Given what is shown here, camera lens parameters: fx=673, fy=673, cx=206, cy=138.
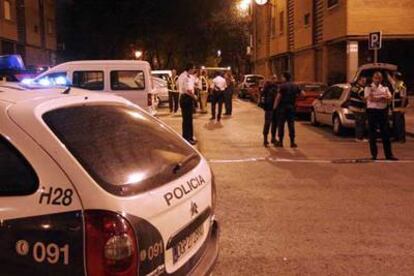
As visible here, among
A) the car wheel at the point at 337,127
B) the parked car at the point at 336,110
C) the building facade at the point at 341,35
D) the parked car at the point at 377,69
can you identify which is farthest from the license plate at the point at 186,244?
the building facade at the point at 341,35

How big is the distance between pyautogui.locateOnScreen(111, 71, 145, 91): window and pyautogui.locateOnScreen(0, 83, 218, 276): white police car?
11695mm

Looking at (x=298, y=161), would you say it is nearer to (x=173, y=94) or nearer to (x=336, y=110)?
(x=336, y=110)

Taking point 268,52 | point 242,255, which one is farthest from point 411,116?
point 268,52

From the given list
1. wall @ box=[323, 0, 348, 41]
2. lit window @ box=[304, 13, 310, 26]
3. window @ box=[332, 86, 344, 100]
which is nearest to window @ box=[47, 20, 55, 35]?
lit window @ box=[304, 13, 310, 26]

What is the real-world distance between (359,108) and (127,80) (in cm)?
550

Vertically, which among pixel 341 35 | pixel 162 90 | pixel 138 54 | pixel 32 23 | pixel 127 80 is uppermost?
pixel 32 23

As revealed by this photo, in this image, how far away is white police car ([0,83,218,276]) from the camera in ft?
10.2

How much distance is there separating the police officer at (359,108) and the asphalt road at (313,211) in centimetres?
109

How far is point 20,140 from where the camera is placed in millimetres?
3297

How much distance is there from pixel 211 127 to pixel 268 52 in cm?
2794

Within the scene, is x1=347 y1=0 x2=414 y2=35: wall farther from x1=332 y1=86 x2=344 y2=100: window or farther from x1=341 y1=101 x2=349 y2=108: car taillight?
x1=341 y1=101 x2=349 y2=108: car taillight

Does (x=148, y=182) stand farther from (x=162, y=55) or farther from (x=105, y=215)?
(x=162, y=55)

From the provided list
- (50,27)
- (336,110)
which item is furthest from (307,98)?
(50,27)

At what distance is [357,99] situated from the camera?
634 inches
